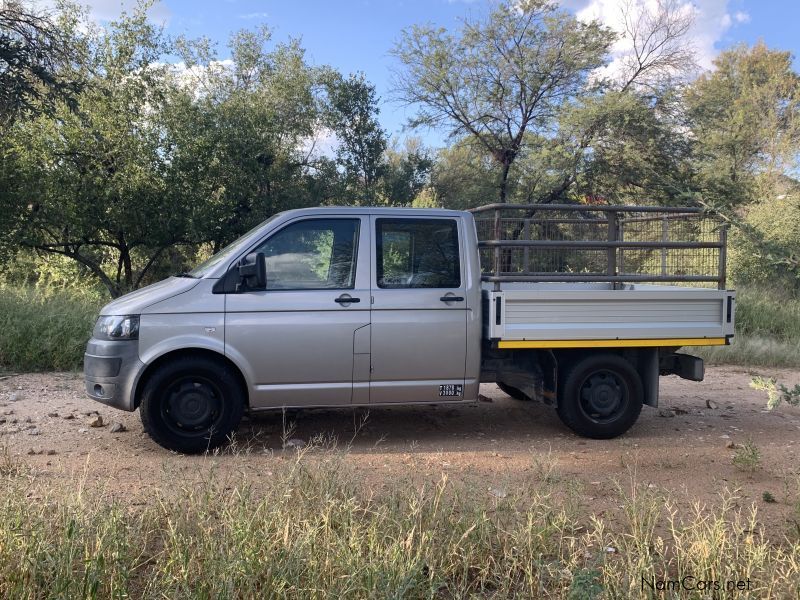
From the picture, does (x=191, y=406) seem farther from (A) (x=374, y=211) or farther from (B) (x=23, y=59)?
(B) (x=23, y=59)

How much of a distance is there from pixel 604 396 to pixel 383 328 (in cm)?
228

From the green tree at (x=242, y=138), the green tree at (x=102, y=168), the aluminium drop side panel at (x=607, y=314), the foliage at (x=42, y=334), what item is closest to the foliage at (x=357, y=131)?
the green tree at (x=242, y=138)

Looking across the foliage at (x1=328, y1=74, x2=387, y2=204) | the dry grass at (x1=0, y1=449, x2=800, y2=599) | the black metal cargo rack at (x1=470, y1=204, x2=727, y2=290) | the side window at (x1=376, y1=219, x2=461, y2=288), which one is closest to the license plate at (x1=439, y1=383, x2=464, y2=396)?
the side window at (x1=376, y1=219, x2=461, y2=288)

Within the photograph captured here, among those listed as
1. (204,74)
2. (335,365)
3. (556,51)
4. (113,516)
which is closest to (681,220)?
(335,365)

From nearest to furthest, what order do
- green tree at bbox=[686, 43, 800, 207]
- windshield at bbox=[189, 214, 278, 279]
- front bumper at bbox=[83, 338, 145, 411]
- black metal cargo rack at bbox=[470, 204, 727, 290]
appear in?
front bumper at bbox=[83, 338, 145, 411], windshield at bbox=[189, 214, 278, 279], black metal cargo rack at bbox=[470, 204, 727, 290], green tree at bbox=[686, 43, 800, 207]

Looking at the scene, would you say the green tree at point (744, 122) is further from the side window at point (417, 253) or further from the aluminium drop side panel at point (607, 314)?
the side window at point (417, 253)

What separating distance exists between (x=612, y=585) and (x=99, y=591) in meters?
2.38

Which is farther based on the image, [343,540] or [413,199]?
[413,199]

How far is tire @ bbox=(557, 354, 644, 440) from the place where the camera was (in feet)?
21.1

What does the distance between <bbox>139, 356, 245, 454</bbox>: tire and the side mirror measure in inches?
27.4

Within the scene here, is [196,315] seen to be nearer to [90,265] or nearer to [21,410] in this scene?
[21,410]

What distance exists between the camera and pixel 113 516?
3516 millimetres

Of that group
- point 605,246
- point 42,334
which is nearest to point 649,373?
point 605,246

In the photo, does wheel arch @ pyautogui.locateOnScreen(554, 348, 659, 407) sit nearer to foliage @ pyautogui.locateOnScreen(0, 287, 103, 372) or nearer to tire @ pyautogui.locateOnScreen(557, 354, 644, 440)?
tire @ pyautogui.locateOnScreen(557, 354, 644, 440)
